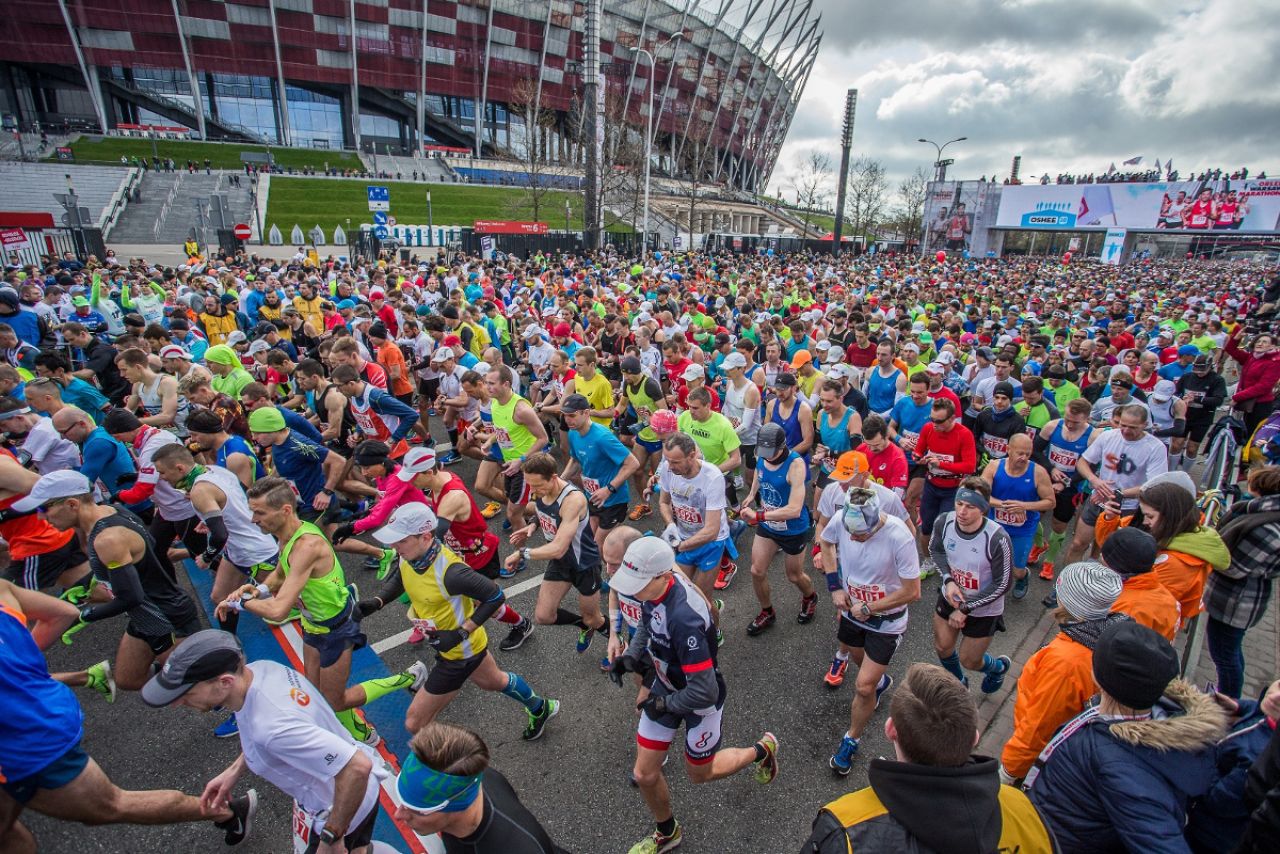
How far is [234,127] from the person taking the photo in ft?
207

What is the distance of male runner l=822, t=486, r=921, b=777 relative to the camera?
393cm

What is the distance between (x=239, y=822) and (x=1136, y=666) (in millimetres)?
4672

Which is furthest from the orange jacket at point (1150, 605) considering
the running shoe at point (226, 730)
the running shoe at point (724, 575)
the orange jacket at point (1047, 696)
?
the running shoe at point (226, 730)

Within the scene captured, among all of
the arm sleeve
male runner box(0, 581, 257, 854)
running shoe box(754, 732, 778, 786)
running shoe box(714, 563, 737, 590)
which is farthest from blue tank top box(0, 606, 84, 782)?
running shoe box(714, 563, 737, 590)

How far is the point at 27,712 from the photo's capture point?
9.51ft

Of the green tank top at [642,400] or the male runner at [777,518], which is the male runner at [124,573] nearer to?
the male runner at [777,518]

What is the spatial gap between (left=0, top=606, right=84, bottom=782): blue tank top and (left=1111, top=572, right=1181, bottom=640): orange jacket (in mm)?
5614

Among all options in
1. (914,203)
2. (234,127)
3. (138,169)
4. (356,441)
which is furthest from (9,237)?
(914,203)

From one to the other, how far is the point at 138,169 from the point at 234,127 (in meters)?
26.0

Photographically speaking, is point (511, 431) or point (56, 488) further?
point (511, 431)

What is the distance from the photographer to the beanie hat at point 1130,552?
3.33m

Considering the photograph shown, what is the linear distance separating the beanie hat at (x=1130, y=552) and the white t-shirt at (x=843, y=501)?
129 cm

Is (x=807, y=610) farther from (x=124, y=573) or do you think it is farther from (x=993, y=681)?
(x=124, y=573)

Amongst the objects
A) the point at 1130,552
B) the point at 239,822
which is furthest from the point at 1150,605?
the point at 239,822
